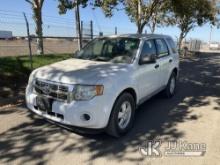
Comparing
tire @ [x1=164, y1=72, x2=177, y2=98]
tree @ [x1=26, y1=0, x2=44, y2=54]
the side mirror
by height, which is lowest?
tire @ [x1=164, y1=72, x2=177, y2=98]

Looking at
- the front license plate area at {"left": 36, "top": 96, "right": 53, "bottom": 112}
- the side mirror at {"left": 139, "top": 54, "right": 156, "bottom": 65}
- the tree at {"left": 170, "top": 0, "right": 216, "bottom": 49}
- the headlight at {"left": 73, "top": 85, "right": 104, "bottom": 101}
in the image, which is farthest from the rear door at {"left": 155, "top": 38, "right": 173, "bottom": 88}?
the tree at {"left": 170, "top": 0, "right": 216, "bottom": 49}

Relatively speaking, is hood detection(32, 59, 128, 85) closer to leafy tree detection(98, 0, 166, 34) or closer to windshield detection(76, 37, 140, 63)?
windshield detection(76, 37, 140, 63)

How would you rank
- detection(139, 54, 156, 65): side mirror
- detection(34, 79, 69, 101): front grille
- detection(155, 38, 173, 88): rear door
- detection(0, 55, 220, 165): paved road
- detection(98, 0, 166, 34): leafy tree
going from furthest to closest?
detection(98, 0, 166, 34): leafy tree → detection(155, 38, 173, 88): rear door → detection(139, 54, 156, 65): side mirror → detection(34, 79, 69, 101): front grille → detection(0, 55, 220, 165): paved road

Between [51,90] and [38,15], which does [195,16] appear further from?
[51,90]

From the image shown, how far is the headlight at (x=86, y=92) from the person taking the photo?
13.0ft

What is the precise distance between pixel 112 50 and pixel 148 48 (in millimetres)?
792

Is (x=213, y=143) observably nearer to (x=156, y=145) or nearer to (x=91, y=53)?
(x=156, y=145)

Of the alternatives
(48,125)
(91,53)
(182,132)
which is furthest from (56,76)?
(182,132)

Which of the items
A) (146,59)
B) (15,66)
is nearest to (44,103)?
(146,59)

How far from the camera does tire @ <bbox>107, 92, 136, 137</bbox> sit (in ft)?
13.9

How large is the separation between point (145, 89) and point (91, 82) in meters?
1.68

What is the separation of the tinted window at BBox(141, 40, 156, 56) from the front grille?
1.93m

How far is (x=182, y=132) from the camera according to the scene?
4855 mm

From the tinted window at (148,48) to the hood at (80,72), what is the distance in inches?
29.7
